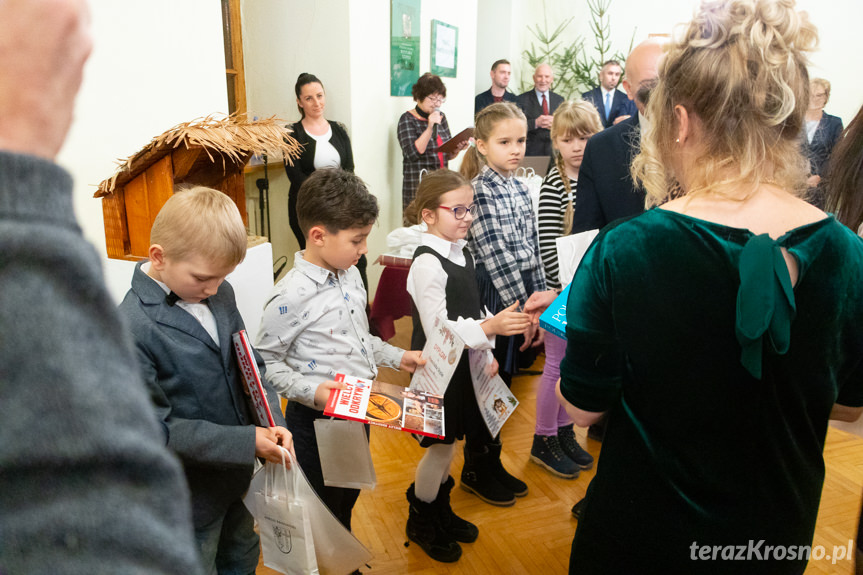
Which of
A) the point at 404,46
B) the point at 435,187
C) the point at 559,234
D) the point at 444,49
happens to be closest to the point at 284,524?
the point at 435,187

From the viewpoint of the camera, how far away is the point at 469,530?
2307mm

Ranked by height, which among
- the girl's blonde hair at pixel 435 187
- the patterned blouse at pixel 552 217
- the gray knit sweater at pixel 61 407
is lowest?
the patterned blouse at pixel 552 217

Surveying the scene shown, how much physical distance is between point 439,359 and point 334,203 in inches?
22.4

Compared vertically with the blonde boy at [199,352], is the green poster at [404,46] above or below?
above

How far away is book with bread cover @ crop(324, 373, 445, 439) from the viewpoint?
1.52 meters

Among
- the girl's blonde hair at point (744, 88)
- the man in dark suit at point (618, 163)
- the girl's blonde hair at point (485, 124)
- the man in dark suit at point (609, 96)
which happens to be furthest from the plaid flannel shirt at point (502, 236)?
the man in dark suit at point (609, 96)

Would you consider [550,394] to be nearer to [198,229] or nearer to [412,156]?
[198,229]

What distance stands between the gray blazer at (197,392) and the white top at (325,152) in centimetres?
302

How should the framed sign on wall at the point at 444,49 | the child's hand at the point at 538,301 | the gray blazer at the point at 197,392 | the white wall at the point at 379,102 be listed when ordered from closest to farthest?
the gray blazer at the point at 197,392 → the child's hand at the point at 538,301 → the white wall at the point at 379,102 → the framed sign on wall at the point at 444,49

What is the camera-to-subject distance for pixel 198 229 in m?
1.30

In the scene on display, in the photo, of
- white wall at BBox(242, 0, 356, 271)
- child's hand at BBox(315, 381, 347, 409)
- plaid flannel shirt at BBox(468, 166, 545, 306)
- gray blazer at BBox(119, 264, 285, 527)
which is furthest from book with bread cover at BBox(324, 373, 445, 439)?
white wall at BBox(242, 0, 356, 271)

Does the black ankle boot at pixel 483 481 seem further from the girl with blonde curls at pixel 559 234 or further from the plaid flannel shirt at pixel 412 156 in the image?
the plaid flannel shirt at pixel 412 156

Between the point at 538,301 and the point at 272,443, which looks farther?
the point at 538,301

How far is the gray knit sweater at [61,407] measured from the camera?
30 centimetres
